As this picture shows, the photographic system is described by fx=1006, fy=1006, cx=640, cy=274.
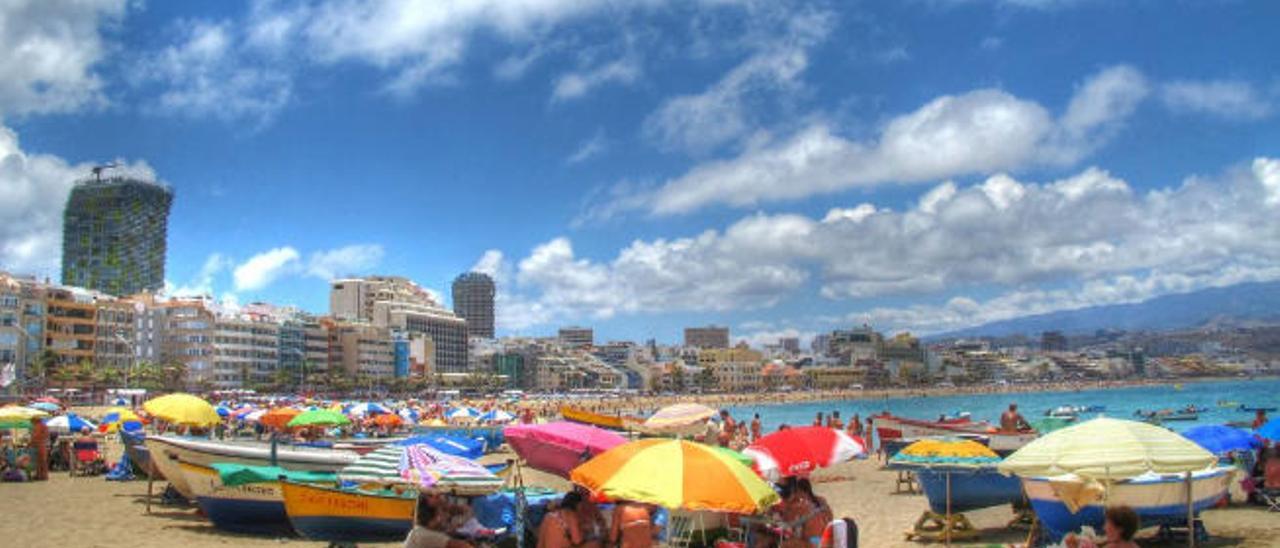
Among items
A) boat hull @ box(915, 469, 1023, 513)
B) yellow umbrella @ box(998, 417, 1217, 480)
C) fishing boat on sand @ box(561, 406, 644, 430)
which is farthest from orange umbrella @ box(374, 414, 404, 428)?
yellow umbrella @ box(998, 417, 1217, 480)

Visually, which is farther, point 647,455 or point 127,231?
point 127,231

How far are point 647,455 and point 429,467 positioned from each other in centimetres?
248

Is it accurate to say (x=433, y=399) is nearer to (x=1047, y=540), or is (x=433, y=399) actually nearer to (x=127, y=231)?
(x=127, y=231)

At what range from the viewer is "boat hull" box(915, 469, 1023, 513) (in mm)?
15016

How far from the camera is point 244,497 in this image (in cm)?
1594

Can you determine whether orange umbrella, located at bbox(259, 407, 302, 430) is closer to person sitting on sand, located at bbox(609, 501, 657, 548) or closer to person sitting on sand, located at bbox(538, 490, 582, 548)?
→ person sitting on sand, located at bbox(538, 490, 582, 548)

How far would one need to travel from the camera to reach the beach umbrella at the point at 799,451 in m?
11.1

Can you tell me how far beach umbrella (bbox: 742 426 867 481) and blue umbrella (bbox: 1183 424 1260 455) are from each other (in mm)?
7095

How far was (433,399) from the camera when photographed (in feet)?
378

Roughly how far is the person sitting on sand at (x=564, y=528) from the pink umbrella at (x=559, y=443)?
3534 millimetres

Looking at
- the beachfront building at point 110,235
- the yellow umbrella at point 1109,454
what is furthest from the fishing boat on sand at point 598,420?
the beachfront building at point 110,235

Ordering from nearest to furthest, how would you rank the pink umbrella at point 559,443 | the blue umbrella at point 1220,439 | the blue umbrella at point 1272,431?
1. the pink umbrella at point 559,443
2. the blue umbrella at point 1220,439
3. the blue umbrella at point 1272,431

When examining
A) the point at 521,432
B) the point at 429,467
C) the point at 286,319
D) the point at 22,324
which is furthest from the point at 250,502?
the point at 286,319

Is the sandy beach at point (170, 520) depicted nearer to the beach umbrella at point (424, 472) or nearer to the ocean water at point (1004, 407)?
the beach umbrella at point (424, 472)
